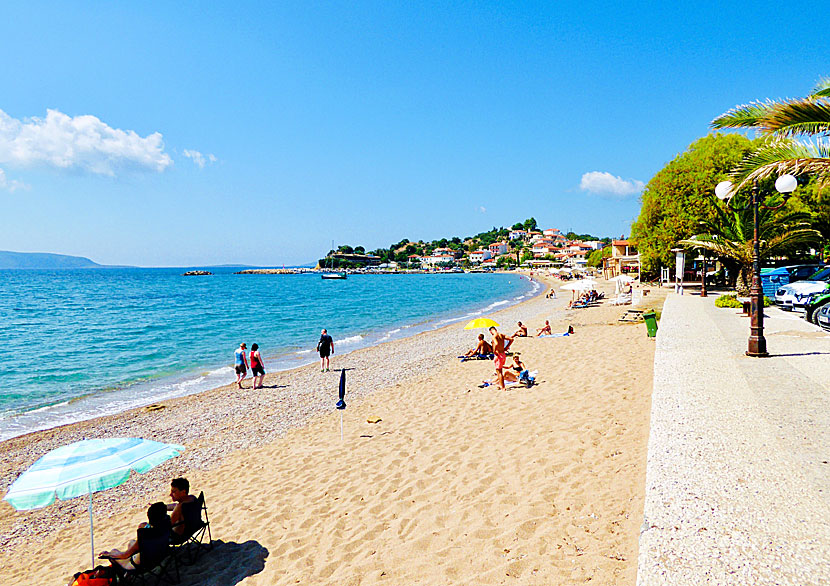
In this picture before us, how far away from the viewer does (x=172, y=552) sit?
16.7ft

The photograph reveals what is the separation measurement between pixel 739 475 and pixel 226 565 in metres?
5.44

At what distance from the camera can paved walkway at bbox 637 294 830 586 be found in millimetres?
3305

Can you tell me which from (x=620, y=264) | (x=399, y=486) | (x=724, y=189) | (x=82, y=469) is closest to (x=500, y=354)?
(x=399, y=486)

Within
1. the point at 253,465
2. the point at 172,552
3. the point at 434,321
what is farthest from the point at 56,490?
the point at 434,321

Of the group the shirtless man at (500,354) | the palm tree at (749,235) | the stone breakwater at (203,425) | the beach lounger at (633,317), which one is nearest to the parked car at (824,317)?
the beach lounger at (633,317)

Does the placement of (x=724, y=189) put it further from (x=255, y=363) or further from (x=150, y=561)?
(x=255, y=363)

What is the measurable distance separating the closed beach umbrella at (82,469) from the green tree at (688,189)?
31.8m

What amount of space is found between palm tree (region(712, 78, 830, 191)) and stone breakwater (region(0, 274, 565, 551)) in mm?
10357

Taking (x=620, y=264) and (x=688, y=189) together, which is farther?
(x=620, y=264)

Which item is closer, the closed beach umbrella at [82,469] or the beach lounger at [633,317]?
the closed beach umbrella at [82,469]

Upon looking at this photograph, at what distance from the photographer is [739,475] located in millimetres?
4602

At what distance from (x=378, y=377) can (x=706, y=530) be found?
1205 cm

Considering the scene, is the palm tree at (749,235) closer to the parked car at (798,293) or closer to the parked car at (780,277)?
the parked car at (780,277)

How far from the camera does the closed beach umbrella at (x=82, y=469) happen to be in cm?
440
